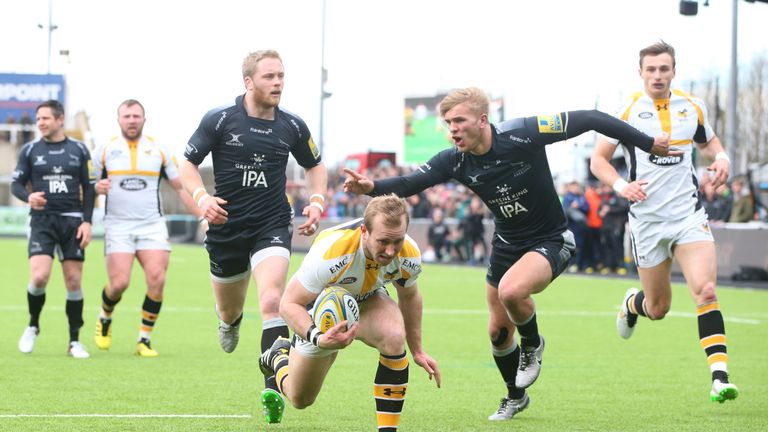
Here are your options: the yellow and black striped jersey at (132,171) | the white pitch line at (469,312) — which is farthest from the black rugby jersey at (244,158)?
the white pitch line at (469,312)

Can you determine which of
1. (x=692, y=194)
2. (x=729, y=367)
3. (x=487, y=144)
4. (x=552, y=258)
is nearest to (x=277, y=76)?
(x=487, y=144)

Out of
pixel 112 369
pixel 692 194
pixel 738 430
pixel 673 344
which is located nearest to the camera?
pixel 738 430

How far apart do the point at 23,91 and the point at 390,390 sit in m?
39.1

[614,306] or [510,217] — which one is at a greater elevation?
[510,217]

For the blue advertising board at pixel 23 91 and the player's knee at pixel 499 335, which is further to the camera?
the blue advertising board at pixel 23 91

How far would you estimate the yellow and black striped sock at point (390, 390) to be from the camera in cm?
716

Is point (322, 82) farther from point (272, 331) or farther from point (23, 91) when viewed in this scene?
point (272, 331)

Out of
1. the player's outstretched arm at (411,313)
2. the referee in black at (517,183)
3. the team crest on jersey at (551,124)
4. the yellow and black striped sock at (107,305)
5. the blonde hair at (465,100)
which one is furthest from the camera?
the yellow and black striped sock at (107,305)

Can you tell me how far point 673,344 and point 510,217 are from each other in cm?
595

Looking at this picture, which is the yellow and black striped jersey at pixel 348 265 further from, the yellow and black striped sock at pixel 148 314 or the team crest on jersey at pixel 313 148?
the yellow and black striped sock at pixel 148 314

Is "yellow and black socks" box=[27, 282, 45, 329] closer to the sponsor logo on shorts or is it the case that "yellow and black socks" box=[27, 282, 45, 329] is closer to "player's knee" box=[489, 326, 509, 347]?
the sponsor logo on shorts

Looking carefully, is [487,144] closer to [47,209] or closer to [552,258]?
[552,258]

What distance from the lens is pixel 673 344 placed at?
1407 centimetres

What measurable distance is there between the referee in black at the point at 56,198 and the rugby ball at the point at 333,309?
5.70m
